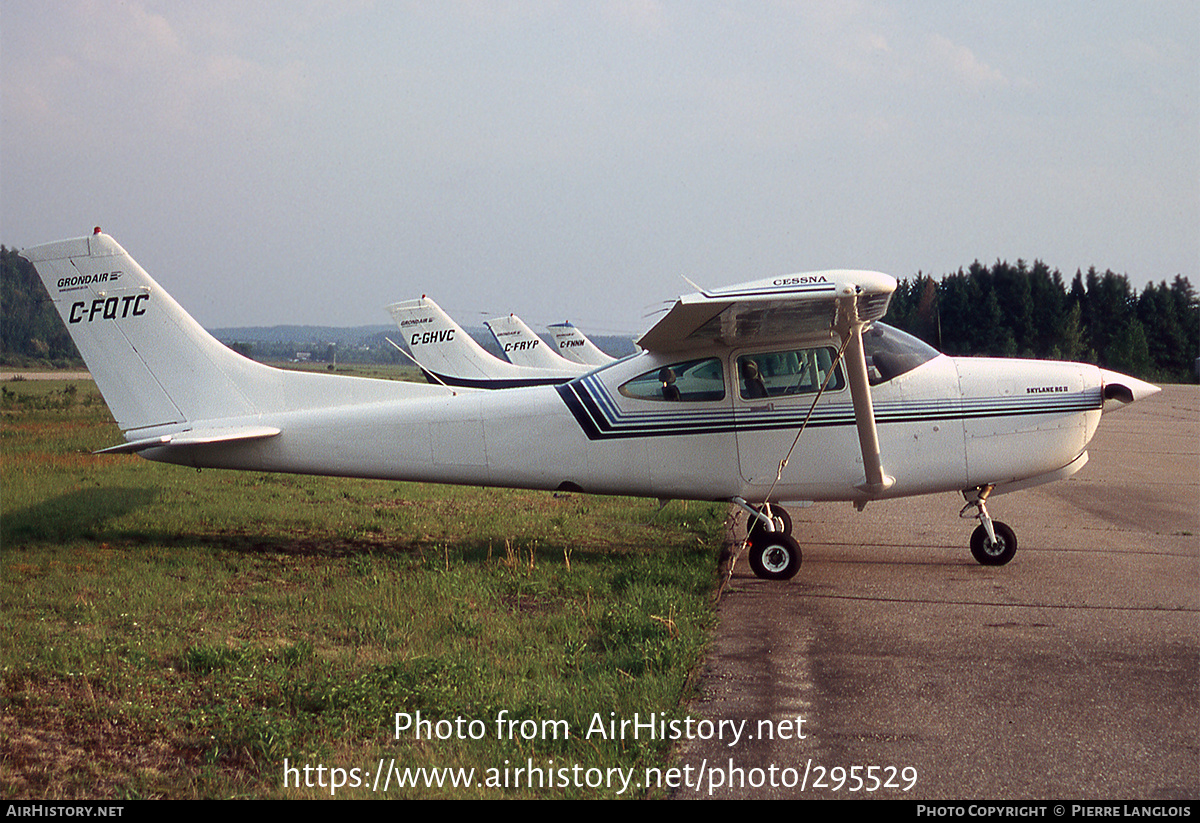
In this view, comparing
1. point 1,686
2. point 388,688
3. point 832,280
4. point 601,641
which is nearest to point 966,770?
point 601,641

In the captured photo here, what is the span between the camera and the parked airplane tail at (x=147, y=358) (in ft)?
27.6

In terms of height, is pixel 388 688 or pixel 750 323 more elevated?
pixel 750 323

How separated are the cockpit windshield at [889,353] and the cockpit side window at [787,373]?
14.1 inches

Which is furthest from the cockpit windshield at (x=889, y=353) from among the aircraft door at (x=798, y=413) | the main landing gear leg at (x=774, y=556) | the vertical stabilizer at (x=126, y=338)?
the vertical stabilizer at (x=126, y=338)

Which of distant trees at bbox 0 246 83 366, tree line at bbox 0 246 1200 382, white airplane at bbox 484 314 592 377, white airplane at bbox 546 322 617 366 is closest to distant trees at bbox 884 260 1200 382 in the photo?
tree line at bbox 0 246 1200 382

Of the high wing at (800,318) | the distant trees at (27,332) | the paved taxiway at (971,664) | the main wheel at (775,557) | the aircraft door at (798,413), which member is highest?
the distant trees at (27,332)

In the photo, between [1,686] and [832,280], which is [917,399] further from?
[1,686]

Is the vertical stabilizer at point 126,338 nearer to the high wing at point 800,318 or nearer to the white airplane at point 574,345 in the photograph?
the high wing at point 800,318

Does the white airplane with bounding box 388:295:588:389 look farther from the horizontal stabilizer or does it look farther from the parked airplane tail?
the horizontal stabilizer

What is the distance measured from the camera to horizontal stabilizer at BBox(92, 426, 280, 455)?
25.5 ft

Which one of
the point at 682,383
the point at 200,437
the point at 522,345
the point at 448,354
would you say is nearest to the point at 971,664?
the point at 682,383

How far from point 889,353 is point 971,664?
3.29 metres

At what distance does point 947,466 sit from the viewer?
7781 mm

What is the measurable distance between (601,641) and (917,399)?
376 cm
